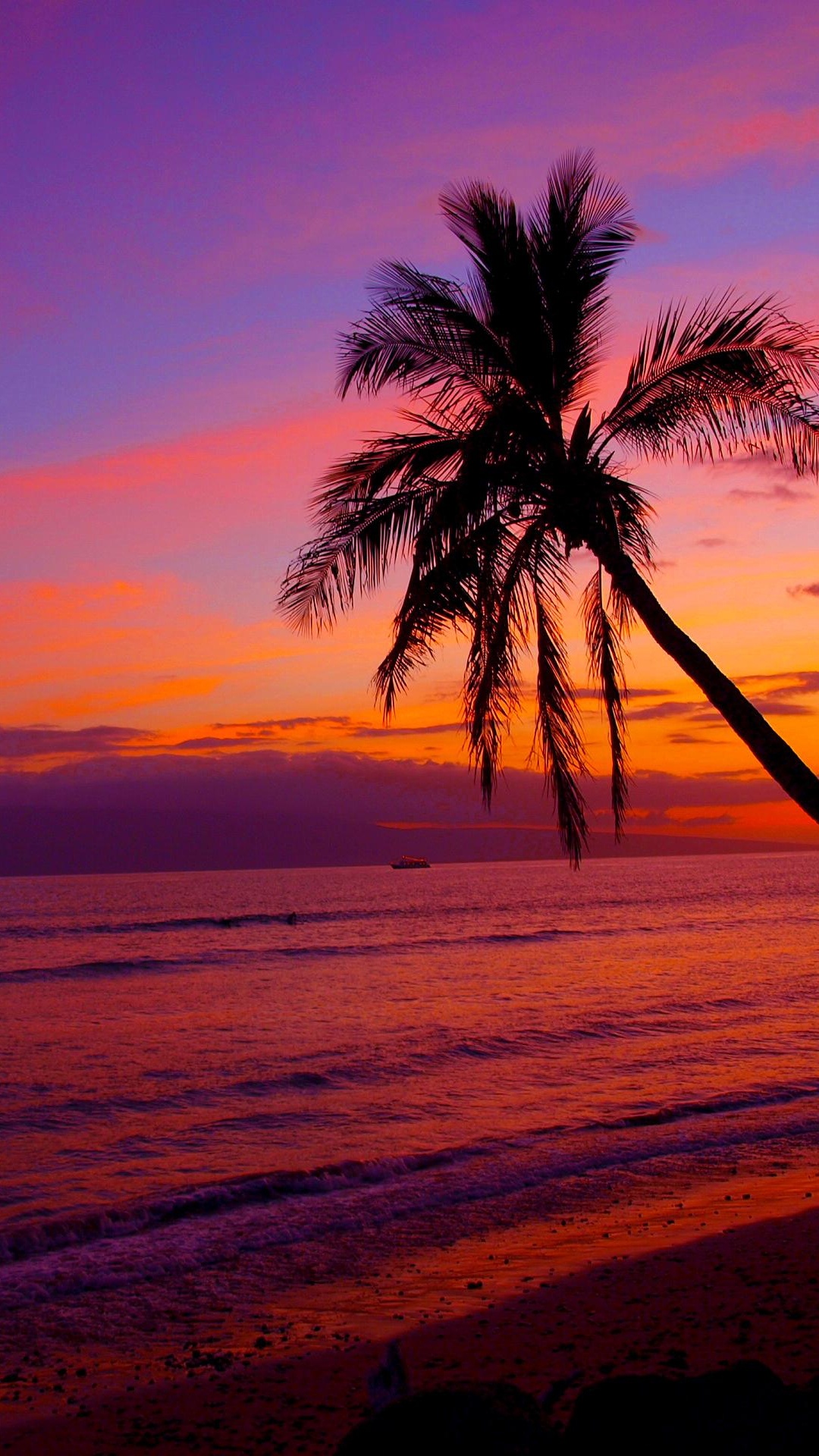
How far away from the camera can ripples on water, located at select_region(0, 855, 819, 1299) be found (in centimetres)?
1051

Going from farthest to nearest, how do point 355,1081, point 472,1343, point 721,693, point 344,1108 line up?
point 355,1081 < point 344,1108 < point 721,693 < point 472,1343

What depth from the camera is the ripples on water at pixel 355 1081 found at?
10.5m

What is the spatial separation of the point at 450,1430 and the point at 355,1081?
45.7 feet

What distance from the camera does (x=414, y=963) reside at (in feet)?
121

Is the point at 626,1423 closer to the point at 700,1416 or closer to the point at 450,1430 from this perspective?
the point at 700,1416

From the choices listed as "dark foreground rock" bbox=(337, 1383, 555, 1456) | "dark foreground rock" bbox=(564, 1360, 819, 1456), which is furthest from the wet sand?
"dark foreground rock" bbox=(337, 1383, 555, 1456)

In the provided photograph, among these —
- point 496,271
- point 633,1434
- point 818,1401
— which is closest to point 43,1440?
point 633,1434

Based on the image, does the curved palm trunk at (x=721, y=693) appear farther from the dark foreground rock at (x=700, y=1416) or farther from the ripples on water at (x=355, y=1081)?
the ripples on water at (x=355, y=1081)

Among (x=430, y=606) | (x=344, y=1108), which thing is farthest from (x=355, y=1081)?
(x=430, y=606)

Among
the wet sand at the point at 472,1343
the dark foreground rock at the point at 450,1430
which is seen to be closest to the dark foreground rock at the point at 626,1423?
the dark foreground rock at the point at 450,1430

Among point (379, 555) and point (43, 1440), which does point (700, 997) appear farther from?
point (43, 1440)

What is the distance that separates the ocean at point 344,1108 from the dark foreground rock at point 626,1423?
4.73 metres

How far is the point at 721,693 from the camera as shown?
762 centimetres

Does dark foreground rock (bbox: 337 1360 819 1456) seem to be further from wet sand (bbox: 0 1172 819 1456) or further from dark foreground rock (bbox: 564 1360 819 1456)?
wet sand (bbox: 0 1172 819 1456)
